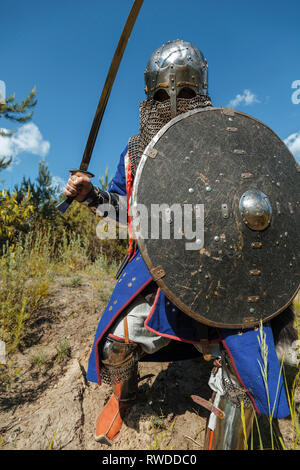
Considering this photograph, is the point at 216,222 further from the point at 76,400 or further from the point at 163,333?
the point at 76,400

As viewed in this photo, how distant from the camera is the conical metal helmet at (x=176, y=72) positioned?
73.9 inches

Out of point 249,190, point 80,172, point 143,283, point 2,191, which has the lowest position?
point 143,283

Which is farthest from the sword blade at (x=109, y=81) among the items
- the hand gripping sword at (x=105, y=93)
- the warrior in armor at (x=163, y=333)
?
the warrior in armor at (x=163, y=333)

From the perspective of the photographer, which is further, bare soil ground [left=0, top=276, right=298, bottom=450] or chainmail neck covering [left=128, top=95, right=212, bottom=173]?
chainmail neck covering [left=128, top=95, right=212, bottom=173]

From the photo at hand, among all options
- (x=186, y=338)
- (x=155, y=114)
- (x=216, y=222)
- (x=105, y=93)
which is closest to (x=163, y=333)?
(x=186, y=338)

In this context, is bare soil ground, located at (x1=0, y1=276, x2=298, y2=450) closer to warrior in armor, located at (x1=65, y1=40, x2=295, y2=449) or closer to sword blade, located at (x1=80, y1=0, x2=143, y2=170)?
warrior in armor, located at (x1=65, y1=40, x2=295, y2=449)

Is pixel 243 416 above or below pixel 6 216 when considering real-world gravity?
below

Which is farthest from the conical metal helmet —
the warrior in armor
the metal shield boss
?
the metal shield boss

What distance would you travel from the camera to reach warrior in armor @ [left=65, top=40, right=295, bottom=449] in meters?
1.33

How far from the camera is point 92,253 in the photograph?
19.6 ft

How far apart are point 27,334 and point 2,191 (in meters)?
3.47

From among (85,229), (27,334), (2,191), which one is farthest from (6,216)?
(27,334)
